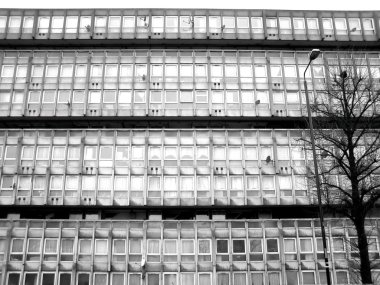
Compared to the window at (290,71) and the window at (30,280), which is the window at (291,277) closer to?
the window at (290,71)

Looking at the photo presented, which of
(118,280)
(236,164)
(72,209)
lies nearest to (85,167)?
(72,209)

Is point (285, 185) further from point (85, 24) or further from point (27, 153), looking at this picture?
point (85, 24)

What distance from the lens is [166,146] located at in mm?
37625

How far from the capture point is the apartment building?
111 ft

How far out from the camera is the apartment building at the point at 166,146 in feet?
111

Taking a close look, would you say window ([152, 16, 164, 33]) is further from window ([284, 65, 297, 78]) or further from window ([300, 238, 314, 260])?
window ([300, 238, 314, 260])

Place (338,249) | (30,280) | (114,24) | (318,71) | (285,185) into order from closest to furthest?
(30,280), (338,249), (285,185), (318,71), (114,24)

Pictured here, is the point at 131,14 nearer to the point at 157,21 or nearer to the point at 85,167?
the point at 157,21

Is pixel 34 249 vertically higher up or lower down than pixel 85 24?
lower down

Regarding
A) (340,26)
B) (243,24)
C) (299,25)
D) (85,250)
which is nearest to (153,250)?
(85,250)

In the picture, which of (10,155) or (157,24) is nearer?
(10,155)

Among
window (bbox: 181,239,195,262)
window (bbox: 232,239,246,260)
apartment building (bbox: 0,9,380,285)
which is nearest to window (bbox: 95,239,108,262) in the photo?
apartment building (bbox: 0,9,380,285)

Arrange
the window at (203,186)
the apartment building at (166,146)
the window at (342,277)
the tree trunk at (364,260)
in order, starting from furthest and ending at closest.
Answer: the window at (203,186)
the apartment building at (166,146)
the window at (342,277)
the tree trunk at (364,260)

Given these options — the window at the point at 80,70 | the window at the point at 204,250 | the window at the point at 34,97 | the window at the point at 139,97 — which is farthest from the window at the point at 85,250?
the window at the point at 80,70
